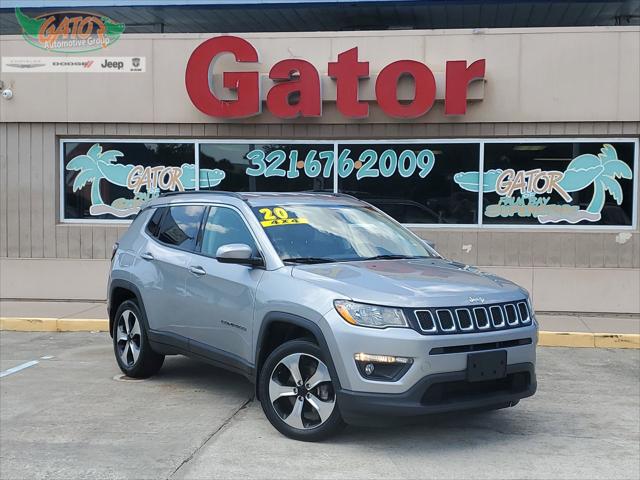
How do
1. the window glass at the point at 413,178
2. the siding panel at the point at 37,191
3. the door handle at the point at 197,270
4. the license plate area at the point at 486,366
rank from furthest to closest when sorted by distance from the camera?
1. the siding panel at the point at 37,191
2. the window glass at the point at 413,178
3. the door handle at the point at 197,270
4. the license plate area at the point at 486,366

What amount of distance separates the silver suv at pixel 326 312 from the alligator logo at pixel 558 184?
5.11 meters

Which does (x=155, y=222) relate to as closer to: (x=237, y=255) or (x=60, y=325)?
(x=237, y=255)

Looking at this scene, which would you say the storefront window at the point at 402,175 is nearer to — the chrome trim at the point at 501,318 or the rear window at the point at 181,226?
the rear window at the point at 181,226

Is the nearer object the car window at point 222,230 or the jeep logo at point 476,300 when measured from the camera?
the jeep logo at point 476,300

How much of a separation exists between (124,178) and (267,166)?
2.45 m

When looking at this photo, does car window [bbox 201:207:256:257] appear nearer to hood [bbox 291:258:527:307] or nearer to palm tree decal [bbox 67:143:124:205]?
hood [bbox 291:258:527:307]

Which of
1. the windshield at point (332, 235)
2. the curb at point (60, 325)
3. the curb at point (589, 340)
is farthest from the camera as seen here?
the curb at point (60, 325)

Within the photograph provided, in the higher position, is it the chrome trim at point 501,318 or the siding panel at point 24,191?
the siding panel at point 24,191

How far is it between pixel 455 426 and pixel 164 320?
273 cm

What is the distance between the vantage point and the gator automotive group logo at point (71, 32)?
39.3 feet

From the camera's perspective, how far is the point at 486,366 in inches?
188

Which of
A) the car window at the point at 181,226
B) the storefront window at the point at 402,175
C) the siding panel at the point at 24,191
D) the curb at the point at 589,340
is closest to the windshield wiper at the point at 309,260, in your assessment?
the car window at the point at 181,226

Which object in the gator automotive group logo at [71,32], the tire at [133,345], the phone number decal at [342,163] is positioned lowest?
the tire at [133,345]

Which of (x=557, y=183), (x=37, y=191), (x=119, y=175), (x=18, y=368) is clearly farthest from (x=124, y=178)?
(x=557, y=183)
